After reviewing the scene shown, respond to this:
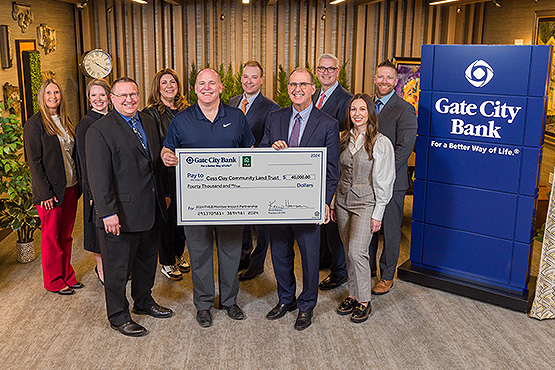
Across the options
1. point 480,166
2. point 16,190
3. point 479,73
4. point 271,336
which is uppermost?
point 479,73

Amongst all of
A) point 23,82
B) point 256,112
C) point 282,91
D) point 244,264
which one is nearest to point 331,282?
point 244,264

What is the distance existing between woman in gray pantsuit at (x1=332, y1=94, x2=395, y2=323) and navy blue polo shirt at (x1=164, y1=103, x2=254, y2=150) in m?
0.82

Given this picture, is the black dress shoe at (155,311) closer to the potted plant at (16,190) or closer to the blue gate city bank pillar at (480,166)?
the potted plant at (16,190)

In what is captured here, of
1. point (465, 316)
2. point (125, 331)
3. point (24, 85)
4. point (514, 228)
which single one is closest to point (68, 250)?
point (125, 331)

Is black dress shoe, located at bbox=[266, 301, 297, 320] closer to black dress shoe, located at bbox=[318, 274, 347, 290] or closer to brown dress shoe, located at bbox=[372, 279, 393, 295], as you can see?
black dress shoe, located at bbox=[318, 274, 347, 290]

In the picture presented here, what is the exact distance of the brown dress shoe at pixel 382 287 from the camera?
454cm

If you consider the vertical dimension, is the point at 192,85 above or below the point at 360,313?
above

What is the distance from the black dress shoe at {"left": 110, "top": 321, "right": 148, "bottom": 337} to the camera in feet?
12.5

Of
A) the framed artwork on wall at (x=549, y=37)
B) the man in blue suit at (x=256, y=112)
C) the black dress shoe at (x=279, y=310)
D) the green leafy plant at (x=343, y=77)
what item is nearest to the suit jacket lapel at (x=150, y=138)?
the man in blue suit at (x=256, y=112)

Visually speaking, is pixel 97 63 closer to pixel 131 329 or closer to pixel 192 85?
pixel 192 85

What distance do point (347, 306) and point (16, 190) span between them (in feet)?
9.54

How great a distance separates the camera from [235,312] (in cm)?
411

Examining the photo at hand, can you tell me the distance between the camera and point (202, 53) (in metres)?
8.59

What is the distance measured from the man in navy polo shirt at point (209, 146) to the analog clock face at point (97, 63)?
459 cm
